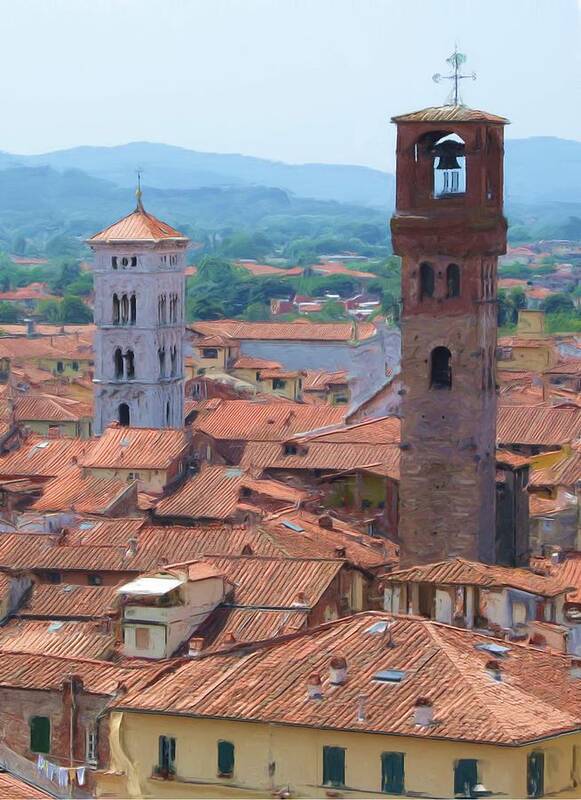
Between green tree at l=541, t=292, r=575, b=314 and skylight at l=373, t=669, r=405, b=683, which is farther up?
skylight at l=373, t=669, r=405, b=683

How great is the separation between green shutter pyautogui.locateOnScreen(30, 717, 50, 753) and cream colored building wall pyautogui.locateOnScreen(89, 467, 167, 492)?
27.7 metres

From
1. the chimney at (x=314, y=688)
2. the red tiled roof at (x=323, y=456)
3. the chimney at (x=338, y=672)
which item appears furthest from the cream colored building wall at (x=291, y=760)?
the red tiled roof at (x=323, y=456)

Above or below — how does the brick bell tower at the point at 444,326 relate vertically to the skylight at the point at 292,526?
above

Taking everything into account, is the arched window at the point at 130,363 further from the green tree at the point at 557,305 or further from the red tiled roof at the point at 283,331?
the green tree at the point at 557,305

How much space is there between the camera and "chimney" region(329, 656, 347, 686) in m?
37.8

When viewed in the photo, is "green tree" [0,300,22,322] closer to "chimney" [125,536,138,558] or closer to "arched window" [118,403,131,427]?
"arched window" [118,403,131,427]

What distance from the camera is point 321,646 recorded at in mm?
39344

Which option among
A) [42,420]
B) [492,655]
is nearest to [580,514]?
[492,655]

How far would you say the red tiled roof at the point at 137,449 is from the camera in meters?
73.2

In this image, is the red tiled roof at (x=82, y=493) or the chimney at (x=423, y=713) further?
the red tiled roof at (x=82, y=493)

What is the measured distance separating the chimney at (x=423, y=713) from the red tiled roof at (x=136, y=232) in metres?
57.4

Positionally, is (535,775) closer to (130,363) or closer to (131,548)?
(131,548)

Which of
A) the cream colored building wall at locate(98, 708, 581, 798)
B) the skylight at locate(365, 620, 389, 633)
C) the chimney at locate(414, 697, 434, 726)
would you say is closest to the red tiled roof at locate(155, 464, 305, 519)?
the skylight at locate(365, 620, 389, 633)

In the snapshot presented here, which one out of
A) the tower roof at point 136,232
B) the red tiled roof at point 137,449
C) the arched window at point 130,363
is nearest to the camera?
the red tiled roof at point 137,449
